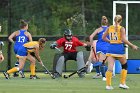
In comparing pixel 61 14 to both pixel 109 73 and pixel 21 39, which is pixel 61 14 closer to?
pixel 21 39

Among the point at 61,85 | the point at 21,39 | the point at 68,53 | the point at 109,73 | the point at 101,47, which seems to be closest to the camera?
the point at 109,73

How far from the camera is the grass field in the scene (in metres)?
16.7

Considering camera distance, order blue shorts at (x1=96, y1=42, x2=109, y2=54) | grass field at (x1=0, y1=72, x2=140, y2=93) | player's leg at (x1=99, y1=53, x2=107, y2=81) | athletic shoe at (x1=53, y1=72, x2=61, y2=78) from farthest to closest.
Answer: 1. athletic shoe at (x1=53, y1=72, x2=61, y2=78)
2. blue shorts at (x1=96, y1=42, x2=109, y2=54)
3. player's leg at (x1=99, y1=53, x2=107, y2=81)
4. grass field at (x1=0, y1=72, x2=140, y2=93)

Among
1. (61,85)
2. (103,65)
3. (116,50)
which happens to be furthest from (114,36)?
(103,65)

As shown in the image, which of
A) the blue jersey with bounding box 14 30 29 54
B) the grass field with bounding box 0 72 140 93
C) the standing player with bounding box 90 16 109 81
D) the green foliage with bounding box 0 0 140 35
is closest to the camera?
the grass field with bounding box 0 72 140 93

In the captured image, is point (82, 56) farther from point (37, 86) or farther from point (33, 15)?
point (33, 15)

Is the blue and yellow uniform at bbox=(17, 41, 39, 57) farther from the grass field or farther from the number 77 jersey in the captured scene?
the number 77 jersey

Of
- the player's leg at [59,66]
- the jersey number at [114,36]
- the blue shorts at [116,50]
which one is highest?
the jersey number at [114,36]

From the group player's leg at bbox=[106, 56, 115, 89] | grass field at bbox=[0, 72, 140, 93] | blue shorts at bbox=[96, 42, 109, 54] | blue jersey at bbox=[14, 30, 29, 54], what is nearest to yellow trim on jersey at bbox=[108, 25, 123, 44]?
player's leg at bbox=[106, 56, 115, 89]

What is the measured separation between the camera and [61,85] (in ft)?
60.4

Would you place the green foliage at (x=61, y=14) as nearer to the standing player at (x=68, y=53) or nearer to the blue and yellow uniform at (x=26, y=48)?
the standing player at (x=68, y=53)

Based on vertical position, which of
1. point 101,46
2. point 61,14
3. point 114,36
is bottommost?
point 101,46

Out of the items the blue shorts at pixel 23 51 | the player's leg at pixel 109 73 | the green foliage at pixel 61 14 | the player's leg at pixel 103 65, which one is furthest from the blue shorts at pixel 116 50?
the green foliage at pixel 61 14

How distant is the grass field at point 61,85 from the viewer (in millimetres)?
16734
